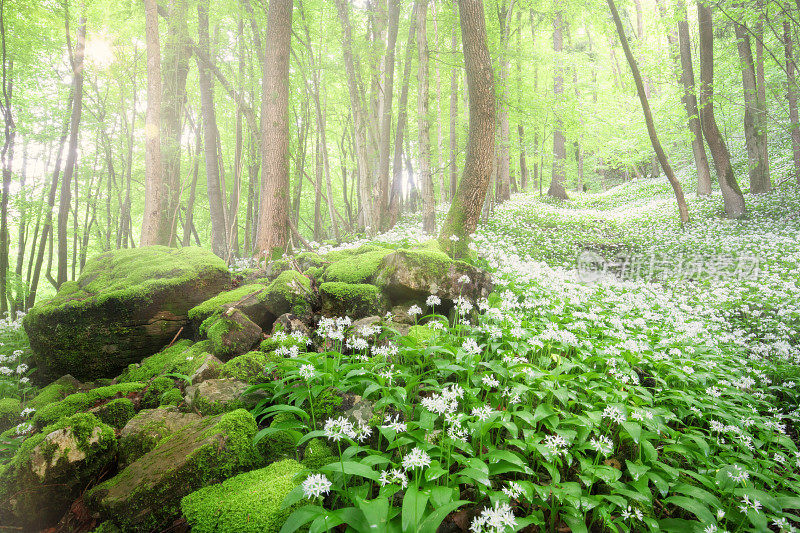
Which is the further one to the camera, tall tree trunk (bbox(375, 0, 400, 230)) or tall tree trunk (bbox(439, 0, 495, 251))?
tall tree trunk (bbox(375, 0, 400, 230))

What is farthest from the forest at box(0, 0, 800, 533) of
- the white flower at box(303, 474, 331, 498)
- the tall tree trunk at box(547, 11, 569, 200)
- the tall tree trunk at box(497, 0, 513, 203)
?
the tall tree trunk at box(547, 11, 569, 200)

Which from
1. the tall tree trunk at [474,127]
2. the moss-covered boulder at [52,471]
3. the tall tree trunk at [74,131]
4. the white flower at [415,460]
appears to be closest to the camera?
the white flower at [415,460]

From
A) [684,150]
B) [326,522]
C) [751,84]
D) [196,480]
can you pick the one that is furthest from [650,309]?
[684,150]

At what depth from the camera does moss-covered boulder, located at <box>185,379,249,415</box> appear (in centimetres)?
306

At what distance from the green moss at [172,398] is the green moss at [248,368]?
46 centimetres

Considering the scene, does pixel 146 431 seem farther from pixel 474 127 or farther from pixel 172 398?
pixel 474 127

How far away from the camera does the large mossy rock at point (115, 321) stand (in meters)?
4.65

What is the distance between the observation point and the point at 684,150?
26672mm

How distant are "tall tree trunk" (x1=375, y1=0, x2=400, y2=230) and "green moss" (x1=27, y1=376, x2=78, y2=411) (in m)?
10.2

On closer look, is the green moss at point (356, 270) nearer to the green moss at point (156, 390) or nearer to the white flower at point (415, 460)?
the green moss at point (156, 390)

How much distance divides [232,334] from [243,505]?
235 centimetres

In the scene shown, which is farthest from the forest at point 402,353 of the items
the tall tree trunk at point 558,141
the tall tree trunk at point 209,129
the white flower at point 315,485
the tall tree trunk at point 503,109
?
the tall tree trunk at point 558,141

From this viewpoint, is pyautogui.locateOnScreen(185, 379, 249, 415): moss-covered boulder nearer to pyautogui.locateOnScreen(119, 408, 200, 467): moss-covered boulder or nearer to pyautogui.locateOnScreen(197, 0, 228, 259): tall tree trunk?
pyautogui.locateOnScreen(119, 408, 200, 467): moss-covered boulder

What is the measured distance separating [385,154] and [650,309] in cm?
1037
